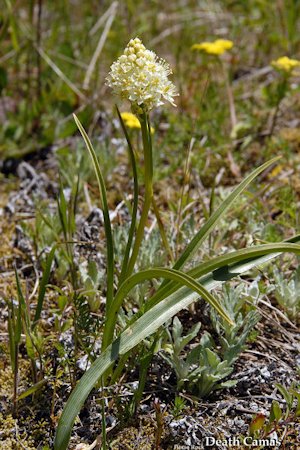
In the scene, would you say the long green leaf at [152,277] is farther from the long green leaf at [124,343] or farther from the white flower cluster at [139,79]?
the white flower cluster at [139,79]

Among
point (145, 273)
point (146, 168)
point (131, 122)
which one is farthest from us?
point (131, 122)

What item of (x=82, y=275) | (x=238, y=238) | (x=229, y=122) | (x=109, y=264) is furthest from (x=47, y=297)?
(x=229, y=122)

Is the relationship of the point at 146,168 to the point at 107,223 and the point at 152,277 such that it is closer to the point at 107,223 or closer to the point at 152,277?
the point at 107,223

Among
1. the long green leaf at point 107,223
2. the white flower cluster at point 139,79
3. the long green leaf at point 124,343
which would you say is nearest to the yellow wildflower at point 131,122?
the long green leaf at point 107,223

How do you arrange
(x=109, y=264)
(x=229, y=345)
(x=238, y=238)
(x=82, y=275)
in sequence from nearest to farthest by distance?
(x=109, y=264) < (x=229, y=345) < (x=82, y=275) < (x=238, y=238)

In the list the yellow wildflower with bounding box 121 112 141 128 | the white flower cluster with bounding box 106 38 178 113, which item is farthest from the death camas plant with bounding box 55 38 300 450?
the yellow wildflower with bounding box 121 112 141 128

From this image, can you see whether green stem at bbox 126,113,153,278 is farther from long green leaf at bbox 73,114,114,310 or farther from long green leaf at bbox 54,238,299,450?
long green leaf at bbox 54,238,299,450

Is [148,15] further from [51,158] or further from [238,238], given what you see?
[238,238]

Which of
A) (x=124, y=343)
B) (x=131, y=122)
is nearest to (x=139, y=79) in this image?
(x=124, y=343)
